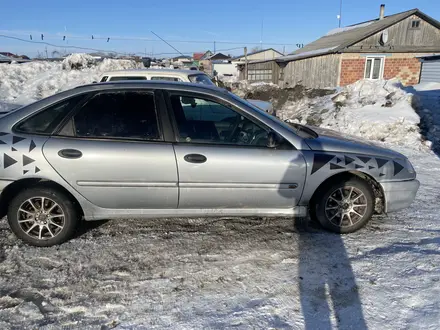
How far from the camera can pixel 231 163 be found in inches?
128

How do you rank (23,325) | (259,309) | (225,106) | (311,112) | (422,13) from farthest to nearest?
(422,13) → (311,112) → (225,106) → (259,309) → (23,325)

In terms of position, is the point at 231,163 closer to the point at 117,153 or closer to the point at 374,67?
the point at 117,153

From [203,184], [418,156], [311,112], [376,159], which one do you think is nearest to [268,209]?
[203,184]

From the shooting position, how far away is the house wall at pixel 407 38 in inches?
878

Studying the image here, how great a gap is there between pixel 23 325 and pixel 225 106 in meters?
2.46

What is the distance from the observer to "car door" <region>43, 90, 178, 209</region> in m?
3.15

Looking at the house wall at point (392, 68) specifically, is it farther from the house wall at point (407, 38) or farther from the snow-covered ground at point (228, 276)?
the snow-covered ground at point (228, 276)

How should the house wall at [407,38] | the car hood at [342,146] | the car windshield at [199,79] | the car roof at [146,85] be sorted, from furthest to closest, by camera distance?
the house wall at [407,38] → the car windshield at [199,79] → the car hood at [342,146] → the car roof at [146,85]

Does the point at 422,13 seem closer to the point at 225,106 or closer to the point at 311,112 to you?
the point at 311,112

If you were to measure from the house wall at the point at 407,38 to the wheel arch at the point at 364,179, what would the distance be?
2081cm

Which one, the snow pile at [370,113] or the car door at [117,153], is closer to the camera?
the car door at [117,153]

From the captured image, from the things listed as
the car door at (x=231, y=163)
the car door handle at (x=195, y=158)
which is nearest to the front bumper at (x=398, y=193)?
the car door at (x=231, y=163)

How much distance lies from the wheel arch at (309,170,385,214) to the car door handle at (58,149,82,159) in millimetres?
2348

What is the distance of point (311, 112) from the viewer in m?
11.6
